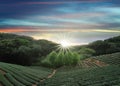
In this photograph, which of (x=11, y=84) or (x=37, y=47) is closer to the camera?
(x=11, y=84)

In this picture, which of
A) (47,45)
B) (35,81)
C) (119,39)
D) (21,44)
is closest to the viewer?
(35,81)

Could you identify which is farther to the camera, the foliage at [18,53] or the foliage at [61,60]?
the foliage at [18,53]

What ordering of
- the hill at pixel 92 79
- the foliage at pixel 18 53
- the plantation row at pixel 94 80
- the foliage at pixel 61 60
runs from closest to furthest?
the plantation row at pixel 94 80
the hill at pixel 92 79
the foliage at pixel 61 60
the foliage at pixel 18 53

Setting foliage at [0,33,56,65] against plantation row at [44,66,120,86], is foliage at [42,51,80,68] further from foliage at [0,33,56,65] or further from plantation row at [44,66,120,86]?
plantation row at [44,66,120,86]

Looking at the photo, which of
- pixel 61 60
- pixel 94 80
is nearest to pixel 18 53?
pixel 61 60

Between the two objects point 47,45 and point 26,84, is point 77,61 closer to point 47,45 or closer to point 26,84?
point 47,45

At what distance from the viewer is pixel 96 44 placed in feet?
508

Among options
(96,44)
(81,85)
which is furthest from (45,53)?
(81,85)

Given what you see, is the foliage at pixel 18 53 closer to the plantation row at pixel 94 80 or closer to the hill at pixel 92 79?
the hill at pixel 92 79

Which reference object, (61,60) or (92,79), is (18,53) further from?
(92,79)

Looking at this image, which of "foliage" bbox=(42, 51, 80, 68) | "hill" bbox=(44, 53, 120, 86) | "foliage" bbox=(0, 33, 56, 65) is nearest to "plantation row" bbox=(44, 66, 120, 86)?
"hill" bbox=(44, 53, 120, 86)

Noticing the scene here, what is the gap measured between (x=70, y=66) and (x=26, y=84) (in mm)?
55296

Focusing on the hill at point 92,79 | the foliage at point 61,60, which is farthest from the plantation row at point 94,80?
the foliage at point 61,60

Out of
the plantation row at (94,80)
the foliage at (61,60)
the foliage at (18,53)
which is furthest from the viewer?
the foliage at (18,53)
